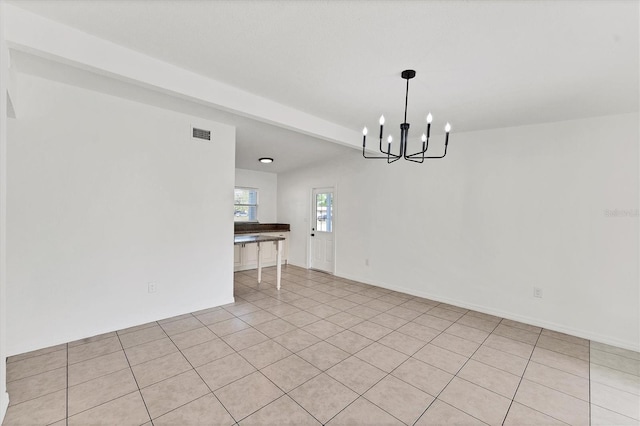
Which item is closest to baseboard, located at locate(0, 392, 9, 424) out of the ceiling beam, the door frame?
the ceiling beam

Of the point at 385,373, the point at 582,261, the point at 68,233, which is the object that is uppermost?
the point at 68,233

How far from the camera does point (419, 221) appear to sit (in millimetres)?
4664

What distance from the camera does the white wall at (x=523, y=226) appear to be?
122 inches

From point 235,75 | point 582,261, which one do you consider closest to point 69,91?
point 235,75

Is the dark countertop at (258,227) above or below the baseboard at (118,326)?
above

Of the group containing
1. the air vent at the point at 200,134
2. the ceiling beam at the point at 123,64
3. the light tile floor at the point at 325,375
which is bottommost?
the light tile floor at the point at 325,375

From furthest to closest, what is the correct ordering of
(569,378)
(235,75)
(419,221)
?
(419,221) → (235,75) → (569,378)

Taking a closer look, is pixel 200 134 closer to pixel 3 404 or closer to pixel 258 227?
pixel 3 404

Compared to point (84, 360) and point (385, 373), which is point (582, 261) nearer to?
point (385, 373)

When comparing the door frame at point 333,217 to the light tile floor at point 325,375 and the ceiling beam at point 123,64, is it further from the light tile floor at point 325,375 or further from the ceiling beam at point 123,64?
the ceiling beam at point 123,64

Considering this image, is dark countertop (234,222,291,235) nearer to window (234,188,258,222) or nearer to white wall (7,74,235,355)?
window (234,188,258,222)

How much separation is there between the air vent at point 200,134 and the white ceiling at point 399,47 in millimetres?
1160

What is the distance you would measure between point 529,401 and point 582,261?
2.05m

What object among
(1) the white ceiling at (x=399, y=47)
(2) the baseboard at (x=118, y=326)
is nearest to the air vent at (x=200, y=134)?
(1) the white ceiling at (x=399, y=47)
